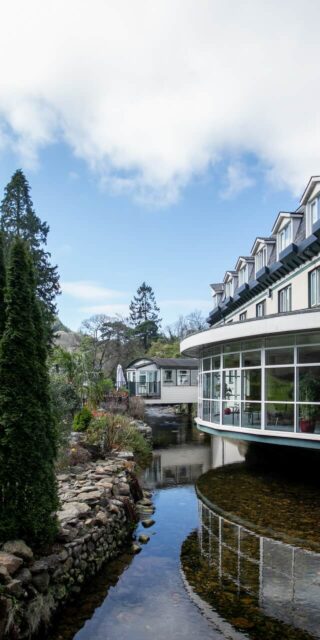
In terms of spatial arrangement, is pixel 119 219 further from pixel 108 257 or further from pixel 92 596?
pixel 92 596

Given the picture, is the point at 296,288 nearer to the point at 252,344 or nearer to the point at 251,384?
the point at 252,344

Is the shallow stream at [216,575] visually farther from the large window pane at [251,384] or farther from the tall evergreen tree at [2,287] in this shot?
the tall evergreen tree at [2,287]

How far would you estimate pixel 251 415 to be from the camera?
13.3 meters

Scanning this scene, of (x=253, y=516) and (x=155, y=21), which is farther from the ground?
(x=155, y=21)

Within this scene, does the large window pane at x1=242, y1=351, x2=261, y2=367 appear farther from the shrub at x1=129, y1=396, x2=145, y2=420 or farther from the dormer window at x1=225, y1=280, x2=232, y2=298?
the dormer window at x1=225, y1=280, x2=232, y2=298

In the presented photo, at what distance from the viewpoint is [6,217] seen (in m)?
33.6

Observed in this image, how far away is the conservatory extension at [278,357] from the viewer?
38.6 feet

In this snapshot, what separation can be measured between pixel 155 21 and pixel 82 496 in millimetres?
9822

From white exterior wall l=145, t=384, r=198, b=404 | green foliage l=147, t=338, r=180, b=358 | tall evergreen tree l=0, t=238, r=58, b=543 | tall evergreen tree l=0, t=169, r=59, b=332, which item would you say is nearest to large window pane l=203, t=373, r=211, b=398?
tall evergreen tree l=0, t=238, r=58, b=543

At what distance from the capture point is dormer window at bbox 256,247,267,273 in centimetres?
2270

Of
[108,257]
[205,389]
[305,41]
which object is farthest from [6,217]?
[305,41]

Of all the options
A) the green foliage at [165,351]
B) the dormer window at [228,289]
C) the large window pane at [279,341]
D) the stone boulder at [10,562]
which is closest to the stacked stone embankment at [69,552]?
the stone boulder at [10,562]

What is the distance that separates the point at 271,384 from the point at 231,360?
89.0 inches

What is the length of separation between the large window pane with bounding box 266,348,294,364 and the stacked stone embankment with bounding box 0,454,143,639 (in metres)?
5.21
